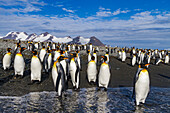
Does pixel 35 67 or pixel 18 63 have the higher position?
pixel 18 63

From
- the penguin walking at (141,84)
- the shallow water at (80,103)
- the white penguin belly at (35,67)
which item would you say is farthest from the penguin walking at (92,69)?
the penguin walking at (141,84)

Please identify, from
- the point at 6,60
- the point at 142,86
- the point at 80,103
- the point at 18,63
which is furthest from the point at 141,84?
the point at 6,60

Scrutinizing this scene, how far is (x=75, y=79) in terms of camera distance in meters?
8.08

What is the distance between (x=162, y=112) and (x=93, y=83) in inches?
175

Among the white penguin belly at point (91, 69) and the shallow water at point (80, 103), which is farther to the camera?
the white penguin belly at point (91, 69)

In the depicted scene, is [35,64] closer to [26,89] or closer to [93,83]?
[26,89]

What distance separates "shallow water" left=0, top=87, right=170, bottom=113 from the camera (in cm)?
536

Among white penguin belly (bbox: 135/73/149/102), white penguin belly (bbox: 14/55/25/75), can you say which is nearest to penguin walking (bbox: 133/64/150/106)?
white penguin belly (bbox: 135/73/149/102)

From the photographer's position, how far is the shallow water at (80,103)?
211 inches

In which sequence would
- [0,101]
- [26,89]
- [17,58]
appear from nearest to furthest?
[0,101], [26,89], [17,58]

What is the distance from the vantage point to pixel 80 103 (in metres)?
6.00

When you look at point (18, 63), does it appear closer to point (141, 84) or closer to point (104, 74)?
point (104, 74)

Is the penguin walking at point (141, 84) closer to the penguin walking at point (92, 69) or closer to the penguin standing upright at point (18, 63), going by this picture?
the penguin walking at point (92, 69)

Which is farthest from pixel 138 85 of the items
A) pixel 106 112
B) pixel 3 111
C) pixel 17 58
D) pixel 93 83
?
pixel 17 58
